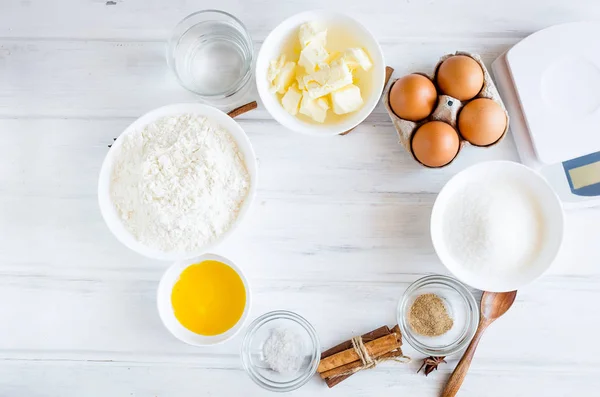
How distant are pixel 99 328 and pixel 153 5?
0.83 metres

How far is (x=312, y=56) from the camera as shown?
1.20 m

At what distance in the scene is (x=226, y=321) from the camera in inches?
50.5

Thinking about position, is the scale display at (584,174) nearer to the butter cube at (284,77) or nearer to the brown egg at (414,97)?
the brown egg at (414,97)

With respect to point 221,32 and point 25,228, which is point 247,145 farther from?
point 25,228

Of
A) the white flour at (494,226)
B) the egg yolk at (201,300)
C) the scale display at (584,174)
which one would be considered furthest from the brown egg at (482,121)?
the egg yolk at (201,300)

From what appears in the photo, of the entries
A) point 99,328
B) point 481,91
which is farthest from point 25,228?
point 481,91

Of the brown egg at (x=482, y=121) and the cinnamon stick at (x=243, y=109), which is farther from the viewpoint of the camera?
the cinnamon stick at (x=243, y=109)

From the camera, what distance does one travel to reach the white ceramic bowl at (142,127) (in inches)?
47.9

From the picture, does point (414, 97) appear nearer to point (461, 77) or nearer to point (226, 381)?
point (461, 77)

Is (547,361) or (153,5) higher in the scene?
(153,5)

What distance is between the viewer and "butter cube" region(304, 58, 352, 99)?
1.18 m

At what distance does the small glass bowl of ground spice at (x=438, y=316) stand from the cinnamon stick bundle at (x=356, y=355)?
4 centimetres

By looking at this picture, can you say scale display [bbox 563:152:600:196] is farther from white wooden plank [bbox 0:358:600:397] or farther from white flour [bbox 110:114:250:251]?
white flour [bbox 110:114:250:251]

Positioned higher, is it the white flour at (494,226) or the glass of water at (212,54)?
the glass of water at (212,54)
